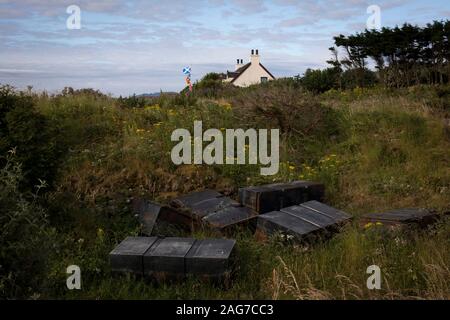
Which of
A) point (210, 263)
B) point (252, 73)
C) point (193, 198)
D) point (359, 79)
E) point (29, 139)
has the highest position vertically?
point (252, 73)

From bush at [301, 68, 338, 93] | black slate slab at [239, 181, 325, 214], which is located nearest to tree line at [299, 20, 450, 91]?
bush at [301, 68, 338, 93]

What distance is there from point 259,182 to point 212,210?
1.51 meters

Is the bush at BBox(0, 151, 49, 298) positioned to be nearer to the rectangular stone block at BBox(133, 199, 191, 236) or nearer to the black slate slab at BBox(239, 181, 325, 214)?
the rectangular stone block at BBox(133, 199, 191, 236)

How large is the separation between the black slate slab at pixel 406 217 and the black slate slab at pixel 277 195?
95 centimetres

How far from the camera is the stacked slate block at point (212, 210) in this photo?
4.93 meters

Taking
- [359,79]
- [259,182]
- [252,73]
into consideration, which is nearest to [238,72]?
[252,73]

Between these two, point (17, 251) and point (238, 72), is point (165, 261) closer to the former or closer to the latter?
point (17, 251)

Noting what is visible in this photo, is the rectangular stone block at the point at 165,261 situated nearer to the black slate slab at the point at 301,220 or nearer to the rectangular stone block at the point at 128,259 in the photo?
the rectangular stone block at the point at 128,259

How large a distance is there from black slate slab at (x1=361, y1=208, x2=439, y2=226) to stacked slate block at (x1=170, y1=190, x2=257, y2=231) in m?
1.31

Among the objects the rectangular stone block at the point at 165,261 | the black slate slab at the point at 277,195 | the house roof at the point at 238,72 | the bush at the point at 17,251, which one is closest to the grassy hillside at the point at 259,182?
the bush at the point at 17,251

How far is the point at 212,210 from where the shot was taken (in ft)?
17.1

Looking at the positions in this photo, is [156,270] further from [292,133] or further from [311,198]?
[292,133]

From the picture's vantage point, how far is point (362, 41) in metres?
22.8
